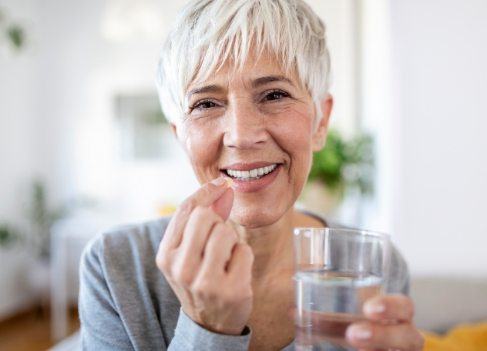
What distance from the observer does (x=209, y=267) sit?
1.91 feet

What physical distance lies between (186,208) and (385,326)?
0.28m

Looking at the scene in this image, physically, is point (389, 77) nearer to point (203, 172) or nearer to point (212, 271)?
point (203, 172)

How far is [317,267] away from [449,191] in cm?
157

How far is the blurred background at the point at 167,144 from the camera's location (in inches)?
75.4

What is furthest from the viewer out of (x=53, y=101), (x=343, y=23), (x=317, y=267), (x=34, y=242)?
(x=53, y=101)

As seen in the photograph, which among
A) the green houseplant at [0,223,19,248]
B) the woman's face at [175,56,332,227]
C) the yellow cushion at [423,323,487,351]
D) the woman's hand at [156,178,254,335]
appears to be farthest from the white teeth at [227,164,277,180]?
the green houseplant at [0,223,19,248]

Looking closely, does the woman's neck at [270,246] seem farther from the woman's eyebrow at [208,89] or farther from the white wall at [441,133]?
the white wall at [441,133]

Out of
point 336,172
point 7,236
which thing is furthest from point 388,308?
point 7,236

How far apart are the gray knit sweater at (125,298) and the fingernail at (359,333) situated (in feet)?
1.35

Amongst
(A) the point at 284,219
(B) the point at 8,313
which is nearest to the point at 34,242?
(B) the point at 8,313

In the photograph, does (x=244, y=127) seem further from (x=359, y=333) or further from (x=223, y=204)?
(x=359, y=333)

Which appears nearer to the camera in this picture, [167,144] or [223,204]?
[223,204]

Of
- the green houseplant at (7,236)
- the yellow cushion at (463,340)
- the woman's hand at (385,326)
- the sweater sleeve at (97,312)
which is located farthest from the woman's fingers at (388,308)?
the green houseplant at (7,236)

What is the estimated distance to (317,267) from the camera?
56 cm
